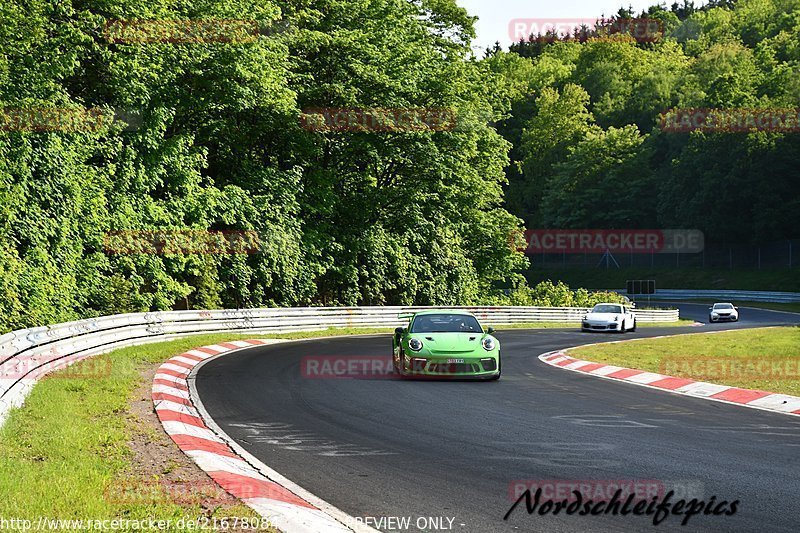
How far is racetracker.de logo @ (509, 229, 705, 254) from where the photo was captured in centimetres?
9625

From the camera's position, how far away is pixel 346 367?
1856 cm

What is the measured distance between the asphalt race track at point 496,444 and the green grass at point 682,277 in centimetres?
7302

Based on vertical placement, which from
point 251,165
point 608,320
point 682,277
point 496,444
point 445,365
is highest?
point 251,165

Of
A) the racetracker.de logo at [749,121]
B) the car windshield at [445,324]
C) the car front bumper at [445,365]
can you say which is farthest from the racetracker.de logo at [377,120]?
the racetracker.de logo at [749,121]

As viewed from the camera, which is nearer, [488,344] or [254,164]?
[488,344]

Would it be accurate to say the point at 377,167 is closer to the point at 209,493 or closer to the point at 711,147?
the point at 209,493

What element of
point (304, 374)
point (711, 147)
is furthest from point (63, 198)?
point (711, 147)

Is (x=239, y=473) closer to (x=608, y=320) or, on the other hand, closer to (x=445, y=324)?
(x=445, y=324)

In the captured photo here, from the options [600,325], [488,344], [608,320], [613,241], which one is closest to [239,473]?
[488,344]

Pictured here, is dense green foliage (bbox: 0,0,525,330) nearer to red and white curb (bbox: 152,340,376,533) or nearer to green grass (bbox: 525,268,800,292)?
red and white curb (bbox: 152,340,376,533)

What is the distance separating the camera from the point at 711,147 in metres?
90.3

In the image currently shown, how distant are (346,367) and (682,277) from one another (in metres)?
82.2

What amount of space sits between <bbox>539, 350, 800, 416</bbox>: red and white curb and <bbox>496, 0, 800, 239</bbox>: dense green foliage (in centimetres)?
5291

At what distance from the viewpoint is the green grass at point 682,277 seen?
8319cm
